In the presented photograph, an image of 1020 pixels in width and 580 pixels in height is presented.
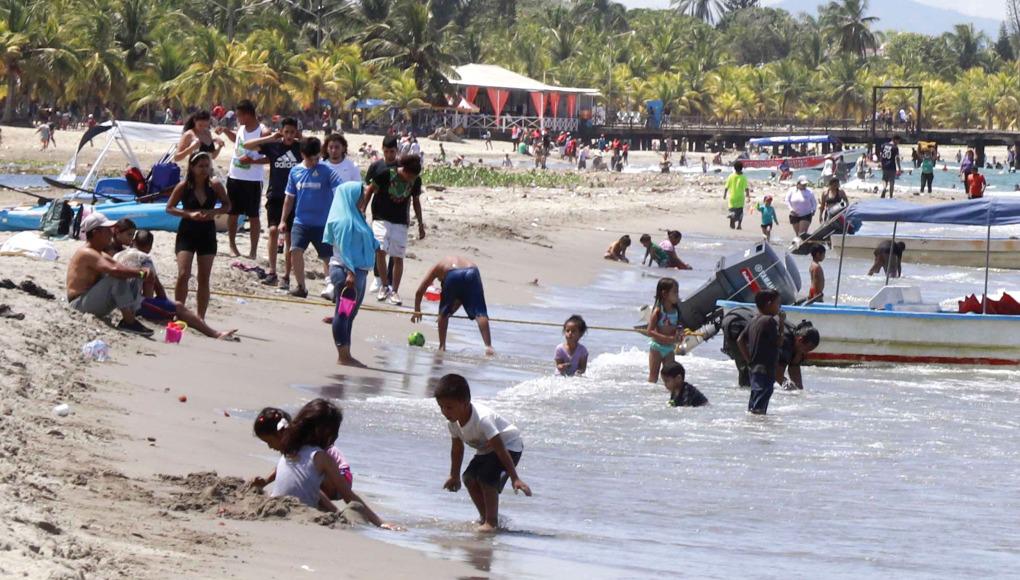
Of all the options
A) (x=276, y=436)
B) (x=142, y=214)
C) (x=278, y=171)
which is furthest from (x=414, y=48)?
(x=276, y=436)

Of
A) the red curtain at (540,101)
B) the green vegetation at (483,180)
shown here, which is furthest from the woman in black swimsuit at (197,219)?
the red curtain at (540,101)

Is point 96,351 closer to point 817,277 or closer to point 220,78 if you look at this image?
point 817,277

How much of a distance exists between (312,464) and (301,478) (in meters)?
0.08

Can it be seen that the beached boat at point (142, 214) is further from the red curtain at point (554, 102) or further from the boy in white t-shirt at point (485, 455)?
the red curtain at point (554, 102)

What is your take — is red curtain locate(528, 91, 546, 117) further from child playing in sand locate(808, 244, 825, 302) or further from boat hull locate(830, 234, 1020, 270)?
child playing in sand locate(808, 244, 825, 302)

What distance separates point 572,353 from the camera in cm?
1248

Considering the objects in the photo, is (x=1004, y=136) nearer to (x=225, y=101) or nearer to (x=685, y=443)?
(x=225, y=101)

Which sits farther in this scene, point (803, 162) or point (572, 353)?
point (803, 162)

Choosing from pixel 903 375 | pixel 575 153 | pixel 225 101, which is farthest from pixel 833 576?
pixel 575 153

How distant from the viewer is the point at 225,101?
198 feet

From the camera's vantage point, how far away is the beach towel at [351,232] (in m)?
11.8

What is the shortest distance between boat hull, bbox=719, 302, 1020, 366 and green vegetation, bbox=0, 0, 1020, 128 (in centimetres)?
4690

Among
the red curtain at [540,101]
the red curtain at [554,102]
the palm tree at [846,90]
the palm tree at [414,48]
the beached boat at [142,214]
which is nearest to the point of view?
the beached boat at [142,214]

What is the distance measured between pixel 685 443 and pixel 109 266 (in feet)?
13.9
